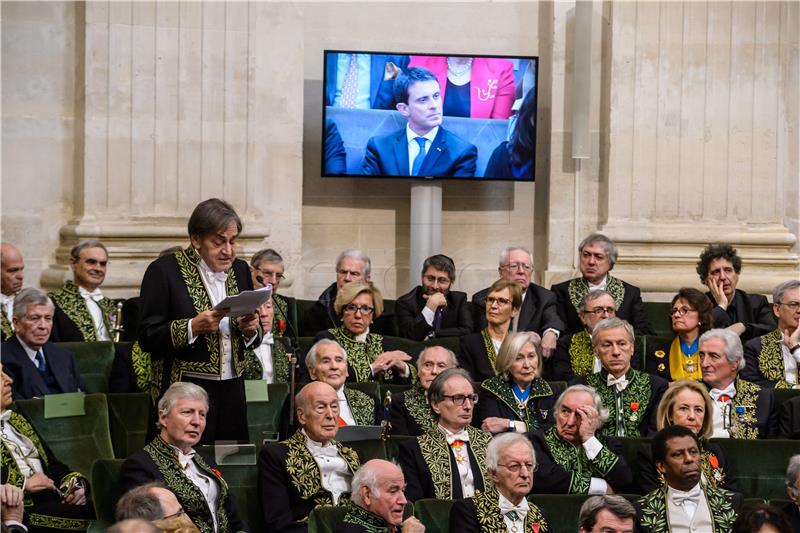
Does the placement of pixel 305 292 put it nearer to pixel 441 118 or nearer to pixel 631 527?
pixel 441 118

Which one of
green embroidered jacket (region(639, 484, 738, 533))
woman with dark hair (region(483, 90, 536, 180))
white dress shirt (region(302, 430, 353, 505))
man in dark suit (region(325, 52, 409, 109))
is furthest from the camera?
woman with dark hair (region(483, 90, 536, 180))

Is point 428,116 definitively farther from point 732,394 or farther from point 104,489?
point 104,489

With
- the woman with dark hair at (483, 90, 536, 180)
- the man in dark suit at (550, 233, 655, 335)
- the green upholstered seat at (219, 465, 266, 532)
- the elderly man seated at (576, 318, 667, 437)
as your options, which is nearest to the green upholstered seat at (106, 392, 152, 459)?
the green upholstered seat at (219, 465, 266, 532)

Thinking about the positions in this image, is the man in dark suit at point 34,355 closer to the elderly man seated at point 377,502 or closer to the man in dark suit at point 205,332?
the man in dark suit at point 205,332

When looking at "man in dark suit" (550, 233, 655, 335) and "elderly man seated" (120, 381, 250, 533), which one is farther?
"man in dark suit" (550, 233, 655, 335)

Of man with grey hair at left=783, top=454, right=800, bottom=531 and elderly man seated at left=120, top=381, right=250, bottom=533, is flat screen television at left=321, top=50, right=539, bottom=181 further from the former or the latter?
man with grey hair at left=783, top=454, right=800, bottom=531

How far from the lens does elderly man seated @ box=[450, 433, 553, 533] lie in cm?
549

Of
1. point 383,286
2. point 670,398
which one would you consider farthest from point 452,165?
point 670,398

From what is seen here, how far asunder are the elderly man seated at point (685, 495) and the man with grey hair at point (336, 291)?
2724 mm

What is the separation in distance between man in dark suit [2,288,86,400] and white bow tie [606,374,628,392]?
2381mm

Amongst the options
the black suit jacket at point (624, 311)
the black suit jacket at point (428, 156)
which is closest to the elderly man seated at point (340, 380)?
the black suit jacket at point (624, 311)

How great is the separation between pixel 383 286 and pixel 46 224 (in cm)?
222

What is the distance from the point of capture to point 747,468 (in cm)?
622

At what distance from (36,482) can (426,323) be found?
283 cm
